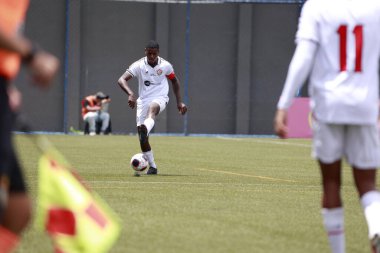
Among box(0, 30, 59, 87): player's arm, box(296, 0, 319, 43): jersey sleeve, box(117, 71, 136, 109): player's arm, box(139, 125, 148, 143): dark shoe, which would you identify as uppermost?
box(296, 0, 319, 43): jersey sleeve

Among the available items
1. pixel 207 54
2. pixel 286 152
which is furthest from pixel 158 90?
pixel 207 54

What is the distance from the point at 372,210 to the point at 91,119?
3133cm

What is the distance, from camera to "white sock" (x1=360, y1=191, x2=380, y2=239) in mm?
7008

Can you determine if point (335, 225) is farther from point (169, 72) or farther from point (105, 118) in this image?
point (105, 118)

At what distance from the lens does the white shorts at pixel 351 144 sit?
7.05 metres

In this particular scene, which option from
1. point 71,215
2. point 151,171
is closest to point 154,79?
point 151,171

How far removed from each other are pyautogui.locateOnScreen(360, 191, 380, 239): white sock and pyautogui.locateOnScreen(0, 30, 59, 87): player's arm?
2921 mm

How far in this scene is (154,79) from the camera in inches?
738

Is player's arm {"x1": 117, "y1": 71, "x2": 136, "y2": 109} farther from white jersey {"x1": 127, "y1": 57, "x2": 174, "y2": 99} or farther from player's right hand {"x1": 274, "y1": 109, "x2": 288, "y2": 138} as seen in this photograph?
player's right hand {"x1": 274, "y1": 109, "x2": 288, "y2": 138}

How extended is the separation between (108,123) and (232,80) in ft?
20.0

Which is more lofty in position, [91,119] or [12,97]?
[12,97]

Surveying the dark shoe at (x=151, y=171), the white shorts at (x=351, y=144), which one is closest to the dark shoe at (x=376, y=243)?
the white shorts at (x=351, y=144)

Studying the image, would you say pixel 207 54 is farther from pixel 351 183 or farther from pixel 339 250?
pixel 339 250

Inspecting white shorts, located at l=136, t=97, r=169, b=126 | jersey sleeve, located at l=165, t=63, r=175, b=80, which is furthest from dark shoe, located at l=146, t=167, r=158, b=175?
jersey sleeve, located at l=165, t=63, r=175, b=80
